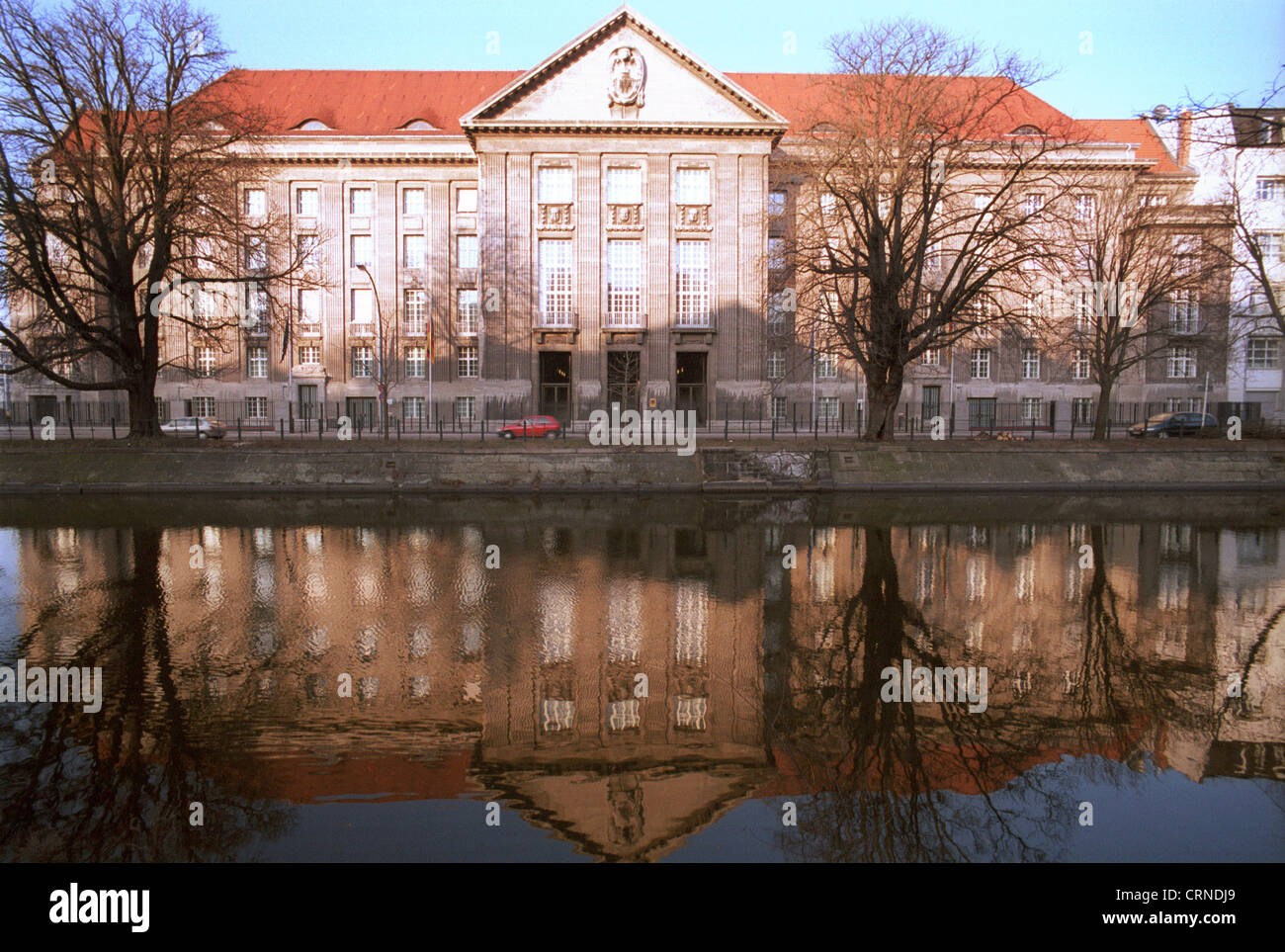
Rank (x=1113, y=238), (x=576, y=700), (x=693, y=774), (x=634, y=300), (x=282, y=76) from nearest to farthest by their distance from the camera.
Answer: (x=693, y=774) → (x=576, y=700) → (x=1113, y=238) → (x=634, y=300) → (x=282, y=76)

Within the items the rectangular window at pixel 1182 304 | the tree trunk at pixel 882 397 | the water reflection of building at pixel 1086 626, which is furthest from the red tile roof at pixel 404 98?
the water reflection of building at pixel 1086 626

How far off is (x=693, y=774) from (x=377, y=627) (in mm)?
5293

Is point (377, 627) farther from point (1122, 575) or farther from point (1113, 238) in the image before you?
point (1113, 238)

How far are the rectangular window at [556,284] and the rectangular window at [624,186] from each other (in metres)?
4.18

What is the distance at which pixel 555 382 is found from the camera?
49125 mm

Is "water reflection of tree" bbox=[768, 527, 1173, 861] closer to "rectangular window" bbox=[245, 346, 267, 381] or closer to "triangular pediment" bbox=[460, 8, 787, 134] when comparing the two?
"triangular pediment" bbox=[460, 8, 787, 134]

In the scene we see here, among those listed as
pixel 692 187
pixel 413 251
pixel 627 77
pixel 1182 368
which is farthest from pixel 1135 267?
pixel 413 251

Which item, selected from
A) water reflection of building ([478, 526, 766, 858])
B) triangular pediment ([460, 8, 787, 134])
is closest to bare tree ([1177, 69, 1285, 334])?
water reflection of building ([478, 526, 766, 858])

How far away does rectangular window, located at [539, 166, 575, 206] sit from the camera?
156ft

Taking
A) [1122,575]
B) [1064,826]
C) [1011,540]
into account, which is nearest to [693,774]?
[1064,826]

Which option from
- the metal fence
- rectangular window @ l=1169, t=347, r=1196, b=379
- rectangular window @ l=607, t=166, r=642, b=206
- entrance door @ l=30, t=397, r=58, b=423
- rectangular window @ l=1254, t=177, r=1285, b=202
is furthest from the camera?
rectangular window @ l=1169, t=347, r=1196, b=379

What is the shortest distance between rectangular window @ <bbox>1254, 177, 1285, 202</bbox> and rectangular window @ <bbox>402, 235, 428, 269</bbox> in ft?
176

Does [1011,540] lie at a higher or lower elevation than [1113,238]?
lower

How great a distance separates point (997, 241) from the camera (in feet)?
89.1
